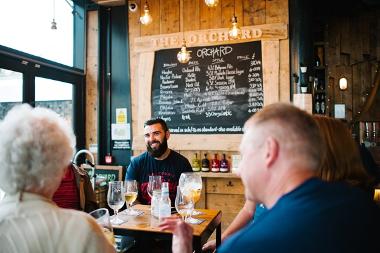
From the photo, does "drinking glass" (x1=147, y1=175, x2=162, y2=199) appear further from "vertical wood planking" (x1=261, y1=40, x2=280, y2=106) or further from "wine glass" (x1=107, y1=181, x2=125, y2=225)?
"vertical wood planking" (x1=261, y1=40, x2=280, y2=106)

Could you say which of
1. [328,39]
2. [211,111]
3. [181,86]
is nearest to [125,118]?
[181,86]

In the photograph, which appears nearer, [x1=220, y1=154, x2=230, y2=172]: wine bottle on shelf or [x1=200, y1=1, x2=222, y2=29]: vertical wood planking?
[x1=220, y1=154, x2=230, y2=172]: wine bottle on shelf

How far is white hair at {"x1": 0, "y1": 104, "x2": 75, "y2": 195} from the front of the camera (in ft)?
3.17

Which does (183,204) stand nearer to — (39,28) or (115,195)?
(115,195)

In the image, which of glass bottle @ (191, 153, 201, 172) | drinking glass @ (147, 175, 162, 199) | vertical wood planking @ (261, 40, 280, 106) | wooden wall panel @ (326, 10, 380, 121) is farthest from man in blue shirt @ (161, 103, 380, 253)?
wooden wall panel @ (326, 10, 380, 121)

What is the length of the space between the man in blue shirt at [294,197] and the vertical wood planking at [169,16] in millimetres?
3795

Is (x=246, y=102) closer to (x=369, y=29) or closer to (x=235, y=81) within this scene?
(x=235, y=81)

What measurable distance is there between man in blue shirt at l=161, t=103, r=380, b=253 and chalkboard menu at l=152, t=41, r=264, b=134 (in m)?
3.25

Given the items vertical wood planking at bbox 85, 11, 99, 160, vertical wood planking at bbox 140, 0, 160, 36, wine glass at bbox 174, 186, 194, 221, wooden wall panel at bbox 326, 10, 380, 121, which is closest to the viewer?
wine glass at bbox 174, 186, 194, 221

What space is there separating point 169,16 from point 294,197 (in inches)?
163

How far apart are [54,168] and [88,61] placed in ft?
13.8

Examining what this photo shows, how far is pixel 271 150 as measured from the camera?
920mm

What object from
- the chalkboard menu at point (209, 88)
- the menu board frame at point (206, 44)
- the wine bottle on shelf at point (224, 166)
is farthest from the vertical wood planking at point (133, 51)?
the wine bottle on shelf at point (224, 166)

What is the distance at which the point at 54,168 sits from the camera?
101cm
